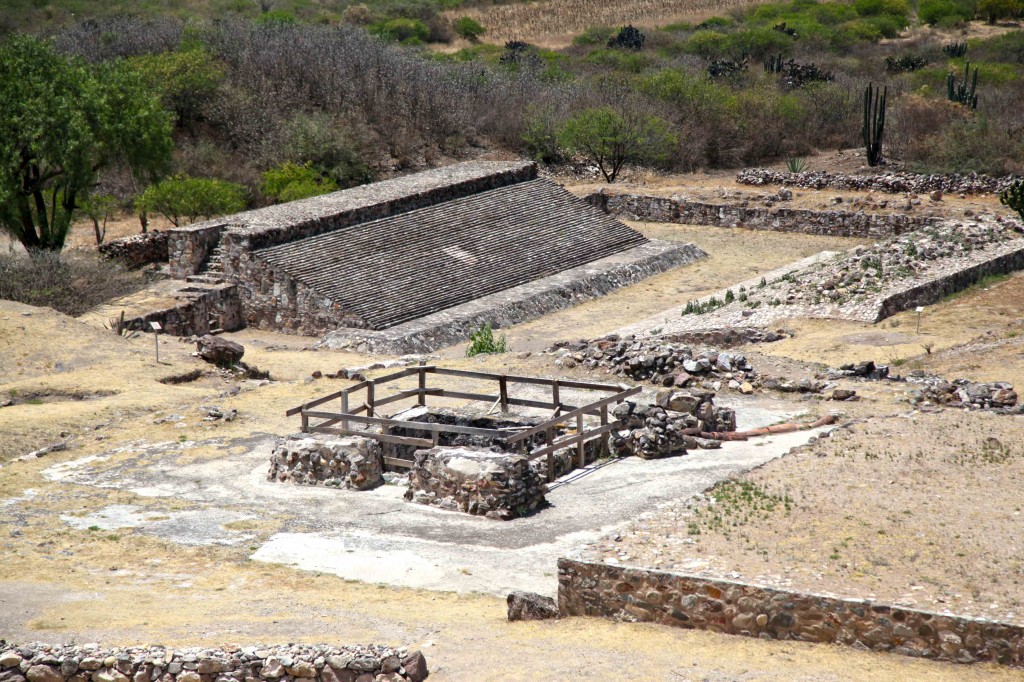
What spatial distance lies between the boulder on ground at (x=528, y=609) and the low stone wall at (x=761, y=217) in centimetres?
2244

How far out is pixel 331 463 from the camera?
590 inches

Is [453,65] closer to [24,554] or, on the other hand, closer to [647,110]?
[647,110]

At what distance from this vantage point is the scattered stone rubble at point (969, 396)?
15930 mm

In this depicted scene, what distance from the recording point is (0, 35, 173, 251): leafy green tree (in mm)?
26484

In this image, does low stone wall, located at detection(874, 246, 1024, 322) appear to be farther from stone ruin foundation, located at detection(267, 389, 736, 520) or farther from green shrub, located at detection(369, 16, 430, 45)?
green shrub, located at detection(369, 16, 430, 45)

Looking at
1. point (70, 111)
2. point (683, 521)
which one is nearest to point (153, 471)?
point (683, 521)

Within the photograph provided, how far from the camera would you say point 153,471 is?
1558 centimetres

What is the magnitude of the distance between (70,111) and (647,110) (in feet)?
59.1

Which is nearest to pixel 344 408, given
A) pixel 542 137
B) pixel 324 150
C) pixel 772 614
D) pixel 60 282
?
pixel 772 614

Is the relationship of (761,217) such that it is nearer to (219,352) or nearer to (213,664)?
(219,352)

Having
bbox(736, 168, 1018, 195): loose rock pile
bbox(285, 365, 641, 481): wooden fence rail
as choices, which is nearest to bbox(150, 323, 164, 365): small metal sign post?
bbox(285, 365, 641, 481): wooden fence rail

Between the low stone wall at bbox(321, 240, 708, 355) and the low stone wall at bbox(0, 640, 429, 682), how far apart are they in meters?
13.5

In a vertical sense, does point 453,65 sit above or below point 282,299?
above

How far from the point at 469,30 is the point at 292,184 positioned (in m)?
30.5
